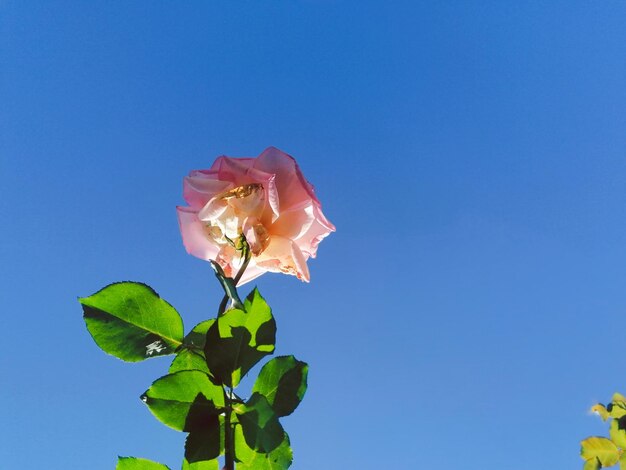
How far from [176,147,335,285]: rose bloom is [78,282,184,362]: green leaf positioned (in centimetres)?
21

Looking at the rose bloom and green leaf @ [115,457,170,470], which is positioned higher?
the rose bloom

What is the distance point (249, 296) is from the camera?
665 mm

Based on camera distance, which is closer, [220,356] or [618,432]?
[220,356]

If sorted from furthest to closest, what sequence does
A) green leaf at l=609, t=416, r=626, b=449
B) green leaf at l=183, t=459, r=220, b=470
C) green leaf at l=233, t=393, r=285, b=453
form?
green leaf at l=609, t=416, r=626, b=449 → green leaf at l=183, t=459, r=220, b=470 → green leaf at l=233, t=393, r=285, b=453

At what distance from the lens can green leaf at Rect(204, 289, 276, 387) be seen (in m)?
0.65

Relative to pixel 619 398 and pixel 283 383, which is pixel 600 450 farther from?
pixel 283 383

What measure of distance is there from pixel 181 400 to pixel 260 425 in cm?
10

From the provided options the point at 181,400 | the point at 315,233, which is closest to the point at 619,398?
the point at 315,233

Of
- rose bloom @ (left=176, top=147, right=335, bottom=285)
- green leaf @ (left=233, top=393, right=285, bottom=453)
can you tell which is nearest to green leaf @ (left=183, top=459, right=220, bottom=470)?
green leaf @ (left=233, top=393, right=285, bottom=453)

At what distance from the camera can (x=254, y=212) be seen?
91cm

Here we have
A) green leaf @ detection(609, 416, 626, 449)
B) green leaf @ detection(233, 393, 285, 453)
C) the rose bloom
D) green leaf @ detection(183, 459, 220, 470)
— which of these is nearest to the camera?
green leaf @ detection(233, 393, 285, 453)

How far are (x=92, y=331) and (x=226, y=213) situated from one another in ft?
0.98

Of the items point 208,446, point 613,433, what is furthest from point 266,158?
point 613,433

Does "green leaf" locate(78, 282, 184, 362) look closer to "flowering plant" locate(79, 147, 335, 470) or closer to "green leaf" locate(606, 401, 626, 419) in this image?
"flowering plant" locate(79, 147, 335, 470)
